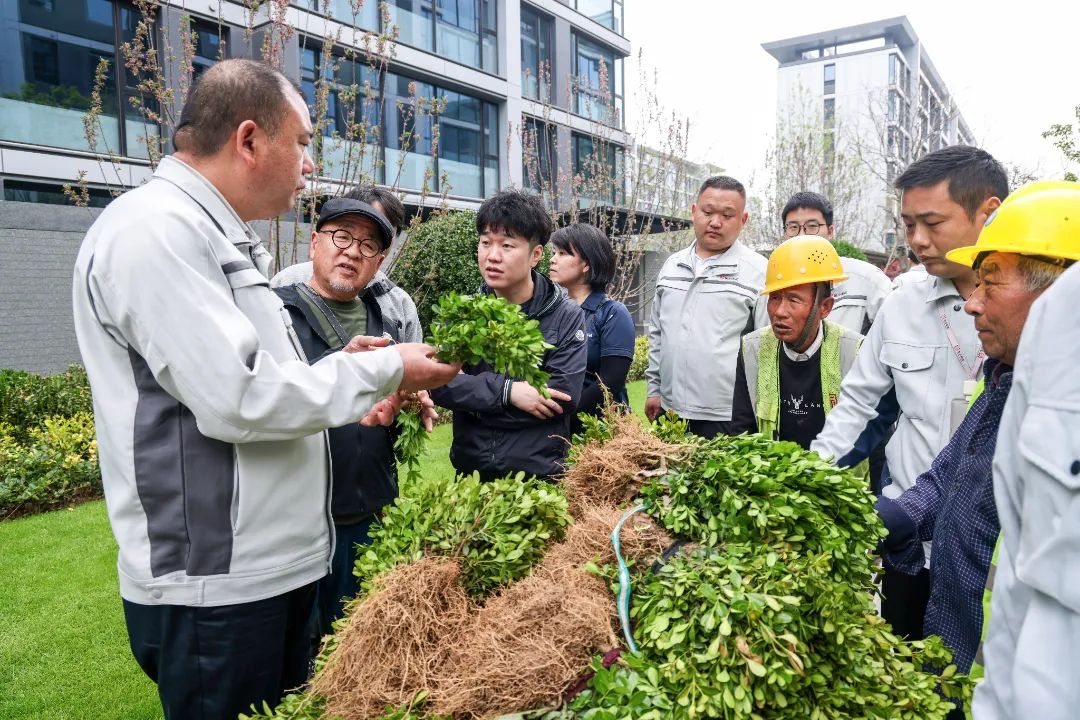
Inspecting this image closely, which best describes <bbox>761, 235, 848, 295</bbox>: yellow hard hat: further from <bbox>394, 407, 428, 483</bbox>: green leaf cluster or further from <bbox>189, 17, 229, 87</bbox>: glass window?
<bbox>189, 17, 229, 87</bbox>: glass window

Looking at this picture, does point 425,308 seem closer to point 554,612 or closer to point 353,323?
point 353,323

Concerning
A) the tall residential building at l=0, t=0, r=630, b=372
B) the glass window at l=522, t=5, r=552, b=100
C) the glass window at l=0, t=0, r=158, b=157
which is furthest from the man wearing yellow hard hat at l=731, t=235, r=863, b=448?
the glass window at l=522, t=5, r=552, b=100

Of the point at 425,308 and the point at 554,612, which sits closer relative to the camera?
the point at 554,612

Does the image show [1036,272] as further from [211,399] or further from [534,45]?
[534,45]

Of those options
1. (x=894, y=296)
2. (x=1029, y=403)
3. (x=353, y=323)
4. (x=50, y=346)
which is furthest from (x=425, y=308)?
(x=1029, y=403)

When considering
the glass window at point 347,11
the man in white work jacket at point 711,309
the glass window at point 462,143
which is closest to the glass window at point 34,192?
the glass window at point 347,11

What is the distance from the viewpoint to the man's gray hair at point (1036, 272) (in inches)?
71.0

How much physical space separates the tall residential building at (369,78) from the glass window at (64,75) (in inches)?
0.8

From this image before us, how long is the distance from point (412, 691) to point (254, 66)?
1.70 metres

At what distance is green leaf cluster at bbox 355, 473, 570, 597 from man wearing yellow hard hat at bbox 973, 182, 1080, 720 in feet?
3.61

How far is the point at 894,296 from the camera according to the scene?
3.04 m

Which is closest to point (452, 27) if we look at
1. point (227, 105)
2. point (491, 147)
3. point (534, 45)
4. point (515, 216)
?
point (491, 147)

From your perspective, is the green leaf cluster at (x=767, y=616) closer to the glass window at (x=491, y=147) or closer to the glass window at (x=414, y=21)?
the glass window at (x=414, y=21)

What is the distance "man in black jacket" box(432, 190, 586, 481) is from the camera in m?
3.13
